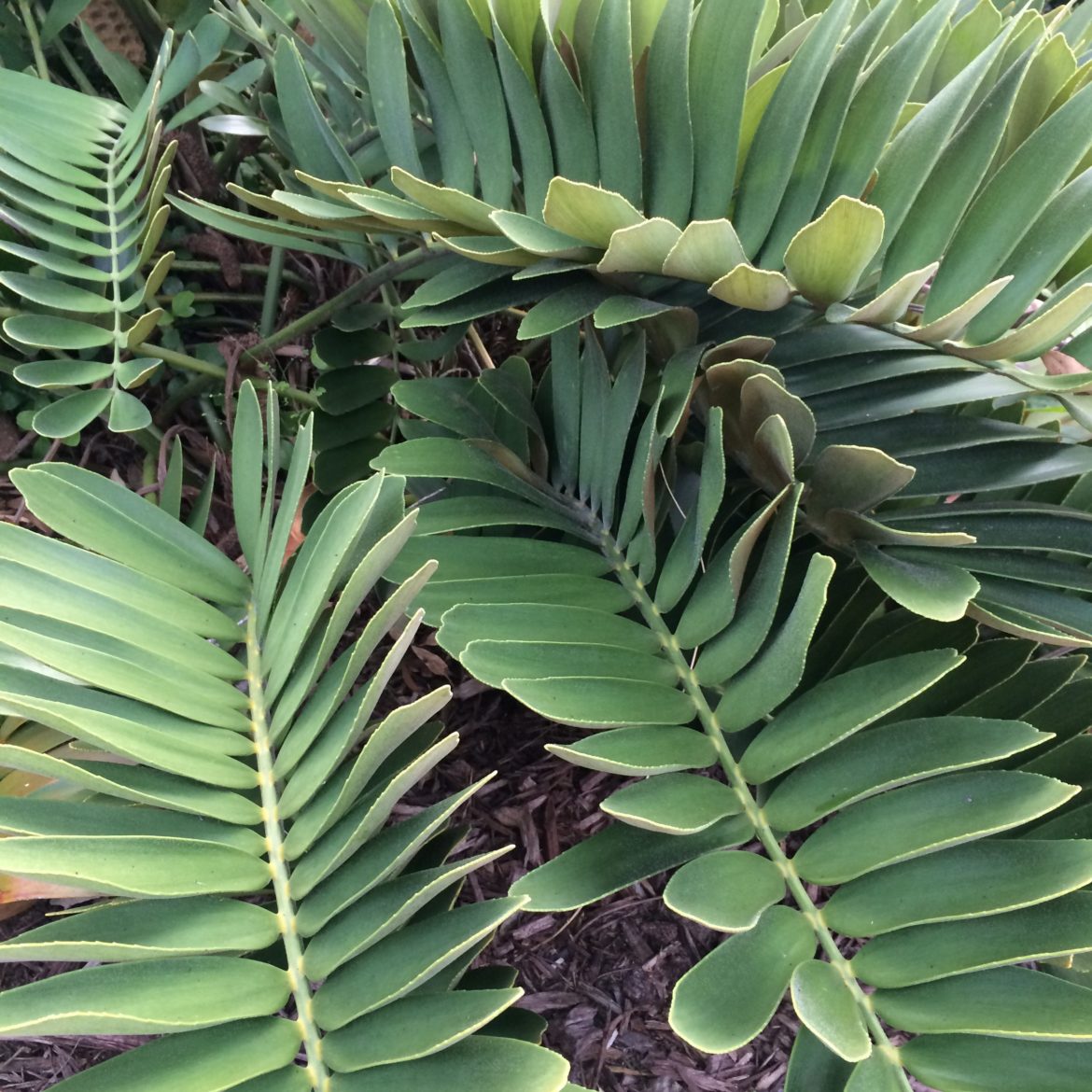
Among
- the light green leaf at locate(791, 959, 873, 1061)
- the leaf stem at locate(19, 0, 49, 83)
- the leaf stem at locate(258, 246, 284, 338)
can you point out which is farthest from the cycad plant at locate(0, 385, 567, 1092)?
the leaf stem at locate(19, 0, 49, 83)

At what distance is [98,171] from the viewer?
86 cm

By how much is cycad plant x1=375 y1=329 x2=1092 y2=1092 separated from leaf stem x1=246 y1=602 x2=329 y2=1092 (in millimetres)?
119

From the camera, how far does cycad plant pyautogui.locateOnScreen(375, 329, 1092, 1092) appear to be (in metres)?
0.38

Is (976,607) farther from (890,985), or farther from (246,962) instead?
(246,962)

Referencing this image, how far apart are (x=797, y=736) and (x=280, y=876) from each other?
0.95ft

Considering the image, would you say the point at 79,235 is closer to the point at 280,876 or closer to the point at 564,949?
the point at 280,876

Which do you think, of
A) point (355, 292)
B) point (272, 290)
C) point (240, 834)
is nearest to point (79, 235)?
point (272, 290)

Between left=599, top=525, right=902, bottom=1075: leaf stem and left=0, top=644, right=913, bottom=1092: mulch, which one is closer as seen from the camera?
left=599, top=525, right=902, bottom=1075: leaf stem

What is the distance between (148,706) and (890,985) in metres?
0.43

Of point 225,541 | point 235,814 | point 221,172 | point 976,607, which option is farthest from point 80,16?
point 976,607

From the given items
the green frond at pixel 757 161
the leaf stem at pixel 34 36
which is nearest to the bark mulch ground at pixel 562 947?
the green frond at pixel 757 161

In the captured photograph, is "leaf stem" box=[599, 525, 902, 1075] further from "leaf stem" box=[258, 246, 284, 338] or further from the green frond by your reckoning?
"leaf stem" box=[258, 246, 284, 338]

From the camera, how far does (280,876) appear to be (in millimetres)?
446

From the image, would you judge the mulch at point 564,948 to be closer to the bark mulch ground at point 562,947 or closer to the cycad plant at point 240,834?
the bark mulch ground at point 562,947
